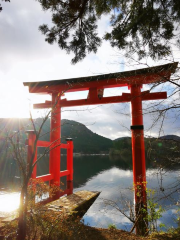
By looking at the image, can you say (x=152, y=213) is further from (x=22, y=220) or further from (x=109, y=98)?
(x=109, y=98)

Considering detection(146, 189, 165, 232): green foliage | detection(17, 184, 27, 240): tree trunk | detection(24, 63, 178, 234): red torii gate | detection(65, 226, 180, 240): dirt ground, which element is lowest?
detection(65, 226, 180, 240): dirt ground

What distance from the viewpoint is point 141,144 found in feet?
15.2

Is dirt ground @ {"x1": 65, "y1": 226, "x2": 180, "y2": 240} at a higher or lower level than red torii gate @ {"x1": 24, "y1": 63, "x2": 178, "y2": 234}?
lower

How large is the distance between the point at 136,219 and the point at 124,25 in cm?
363

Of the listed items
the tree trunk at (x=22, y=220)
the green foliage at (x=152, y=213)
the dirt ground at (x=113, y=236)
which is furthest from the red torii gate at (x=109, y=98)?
the tree trunk at (x=22, y=220)

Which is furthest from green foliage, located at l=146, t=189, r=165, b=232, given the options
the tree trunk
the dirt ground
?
the tree trunk

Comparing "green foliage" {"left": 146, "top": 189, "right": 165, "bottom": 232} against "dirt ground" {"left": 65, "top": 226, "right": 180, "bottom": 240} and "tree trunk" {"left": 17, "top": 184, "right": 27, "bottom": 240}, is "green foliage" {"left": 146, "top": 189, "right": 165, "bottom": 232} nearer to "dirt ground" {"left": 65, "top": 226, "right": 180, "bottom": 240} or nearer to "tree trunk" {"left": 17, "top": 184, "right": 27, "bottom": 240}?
"dirt ground" {"left": 65, "top": 226, "right": 180, "bottom": 240}

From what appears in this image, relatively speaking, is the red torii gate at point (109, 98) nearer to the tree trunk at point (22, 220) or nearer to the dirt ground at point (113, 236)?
the dirt ground at point (113, 236)

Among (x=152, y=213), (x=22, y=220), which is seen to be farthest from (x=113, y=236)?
(x=22, y=220)

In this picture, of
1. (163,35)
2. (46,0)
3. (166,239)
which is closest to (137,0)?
(163,35)

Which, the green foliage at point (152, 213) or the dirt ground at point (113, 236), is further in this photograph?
the green foliage at point (152, 213)

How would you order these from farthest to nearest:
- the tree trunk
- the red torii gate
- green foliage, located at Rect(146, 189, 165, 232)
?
1. the red torii gate
2. green foliage, located at Rect(146, 189, 165, 232)
3. the tree trunk

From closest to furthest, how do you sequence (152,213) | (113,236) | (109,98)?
(113,236) < (152,213) < (109,98)

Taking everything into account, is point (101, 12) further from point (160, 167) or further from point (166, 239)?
point (166, 239)
